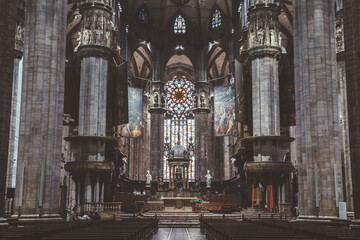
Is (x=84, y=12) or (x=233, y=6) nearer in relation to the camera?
(x=84, y=12)

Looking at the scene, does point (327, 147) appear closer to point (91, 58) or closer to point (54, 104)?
point (54, 104)

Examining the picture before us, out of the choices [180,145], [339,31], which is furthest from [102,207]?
[339,31]

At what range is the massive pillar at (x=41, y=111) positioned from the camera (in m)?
18.1

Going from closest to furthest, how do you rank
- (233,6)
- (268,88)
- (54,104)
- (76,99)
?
(54,104) → (268,88) → (76,99) → (233,6)

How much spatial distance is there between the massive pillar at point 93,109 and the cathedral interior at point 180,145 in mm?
77

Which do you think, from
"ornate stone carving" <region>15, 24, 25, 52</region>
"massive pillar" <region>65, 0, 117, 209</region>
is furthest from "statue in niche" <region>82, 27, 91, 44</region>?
"ornate stone carving" <region>15, 24, 25, 52</region>

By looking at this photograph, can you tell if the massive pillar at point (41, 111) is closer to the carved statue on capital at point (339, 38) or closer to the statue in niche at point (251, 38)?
the statue in niche at point (251, 38)

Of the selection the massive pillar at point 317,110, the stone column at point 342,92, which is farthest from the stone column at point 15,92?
the stone column at point 342,92

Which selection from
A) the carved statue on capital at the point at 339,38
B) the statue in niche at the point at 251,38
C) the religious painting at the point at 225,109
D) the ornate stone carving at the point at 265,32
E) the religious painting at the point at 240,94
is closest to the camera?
the carved statue on capital at the point at 339,38

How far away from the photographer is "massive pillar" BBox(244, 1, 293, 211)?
97.1ft

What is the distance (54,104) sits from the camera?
19219mm

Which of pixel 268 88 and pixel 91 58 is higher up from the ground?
pixel 91 58

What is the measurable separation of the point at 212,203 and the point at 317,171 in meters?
17.9

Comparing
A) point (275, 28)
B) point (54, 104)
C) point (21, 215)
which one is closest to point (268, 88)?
point (275, 28)
